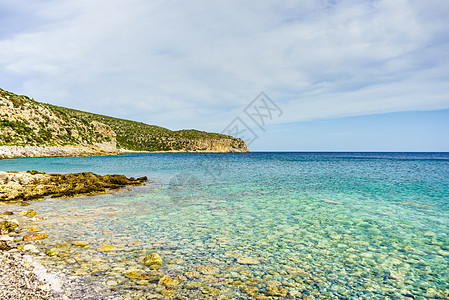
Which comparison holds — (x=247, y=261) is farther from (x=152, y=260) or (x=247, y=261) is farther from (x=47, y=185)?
(x=47, y=185)

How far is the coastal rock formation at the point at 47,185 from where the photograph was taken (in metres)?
17.3

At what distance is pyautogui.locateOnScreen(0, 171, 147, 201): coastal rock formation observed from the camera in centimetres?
1730

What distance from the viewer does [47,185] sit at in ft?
65.2

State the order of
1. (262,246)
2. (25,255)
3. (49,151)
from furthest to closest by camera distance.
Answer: (49,151), (262,246), (25,255)

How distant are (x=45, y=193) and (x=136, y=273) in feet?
51.2

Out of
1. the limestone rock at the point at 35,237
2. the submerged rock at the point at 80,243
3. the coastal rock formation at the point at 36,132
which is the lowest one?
the submerged rock at the point at 80,243

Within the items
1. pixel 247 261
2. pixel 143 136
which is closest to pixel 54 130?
pixel 143 136

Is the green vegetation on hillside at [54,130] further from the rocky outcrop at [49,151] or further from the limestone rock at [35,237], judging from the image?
the limestone rock at [35,237]

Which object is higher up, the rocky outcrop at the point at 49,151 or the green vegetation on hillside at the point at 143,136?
the green vegetation on hillside at the point at 143,136

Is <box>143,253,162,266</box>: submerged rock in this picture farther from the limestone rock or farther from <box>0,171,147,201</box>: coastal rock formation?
<box>0,171,147,201</box>: coastal rock formation

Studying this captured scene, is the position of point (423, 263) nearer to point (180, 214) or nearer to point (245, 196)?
point (180, 214)

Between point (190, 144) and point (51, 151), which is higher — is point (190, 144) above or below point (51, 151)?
above

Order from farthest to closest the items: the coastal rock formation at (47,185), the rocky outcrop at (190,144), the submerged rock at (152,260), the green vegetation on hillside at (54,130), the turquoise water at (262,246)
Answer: the rocky outcrop at (190,144), the green vegetation on hillside at (54,130), the coastal rock formation at (47,185), the submerged rock at (152,260), the turquoise water at (262,246)

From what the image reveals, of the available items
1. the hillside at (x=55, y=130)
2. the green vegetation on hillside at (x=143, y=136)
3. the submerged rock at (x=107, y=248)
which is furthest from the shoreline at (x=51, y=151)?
the submerged rock at (x=107, y=248)
